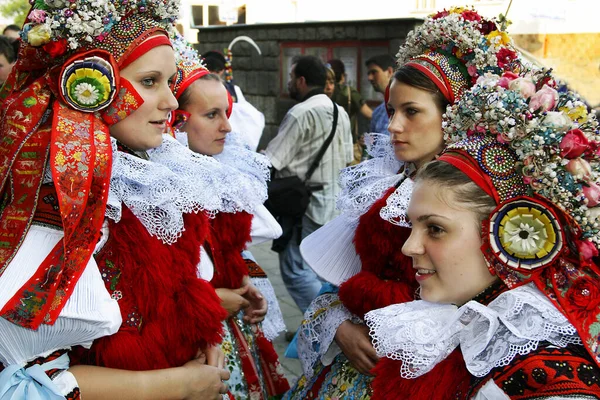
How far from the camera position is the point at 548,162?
4.97ft

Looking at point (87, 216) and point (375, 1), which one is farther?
point (375, 1)

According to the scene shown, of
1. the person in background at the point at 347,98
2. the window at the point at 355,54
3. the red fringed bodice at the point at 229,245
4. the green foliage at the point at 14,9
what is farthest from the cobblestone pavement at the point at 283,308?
the green foliage at the point at 14,9

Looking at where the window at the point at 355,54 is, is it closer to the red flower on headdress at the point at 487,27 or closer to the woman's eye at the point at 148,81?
the red flower on headdress at the point at 487,27

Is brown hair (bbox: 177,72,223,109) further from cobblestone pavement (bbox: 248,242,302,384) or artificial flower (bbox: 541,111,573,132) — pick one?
cobblestone pavement (bbox: 248,242,302,384)

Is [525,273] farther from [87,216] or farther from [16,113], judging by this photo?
[16,113]

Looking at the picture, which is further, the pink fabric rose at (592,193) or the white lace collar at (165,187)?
the white lace collar at (165,187)

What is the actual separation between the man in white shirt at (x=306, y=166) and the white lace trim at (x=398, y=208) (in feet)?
9.81

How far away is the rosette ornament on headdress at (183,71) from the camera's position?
2.67 meters

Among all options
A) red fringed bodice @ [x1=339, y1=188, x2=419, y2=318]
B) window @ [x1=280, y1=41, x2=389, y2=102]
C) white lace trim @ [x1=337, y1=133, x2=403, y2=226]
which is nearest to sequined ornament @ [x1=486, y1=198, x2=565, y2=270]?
red fringed bodice @ [x1=339, y1=188, x2=419, y2=318]

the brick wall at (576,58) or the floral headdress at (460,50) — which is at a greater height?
the floral headdress at (460,50)

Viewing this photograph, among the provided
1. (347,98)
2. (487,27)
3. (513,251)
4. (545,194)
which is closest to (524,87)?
(545,194)

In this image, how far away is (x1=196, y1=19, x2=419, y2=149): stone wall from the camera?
32.1ft

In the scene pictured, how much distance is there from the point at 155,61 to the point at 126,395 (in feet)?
3.48

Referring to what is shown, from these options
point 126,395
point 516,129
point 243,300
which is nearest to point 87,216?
point 126,395
